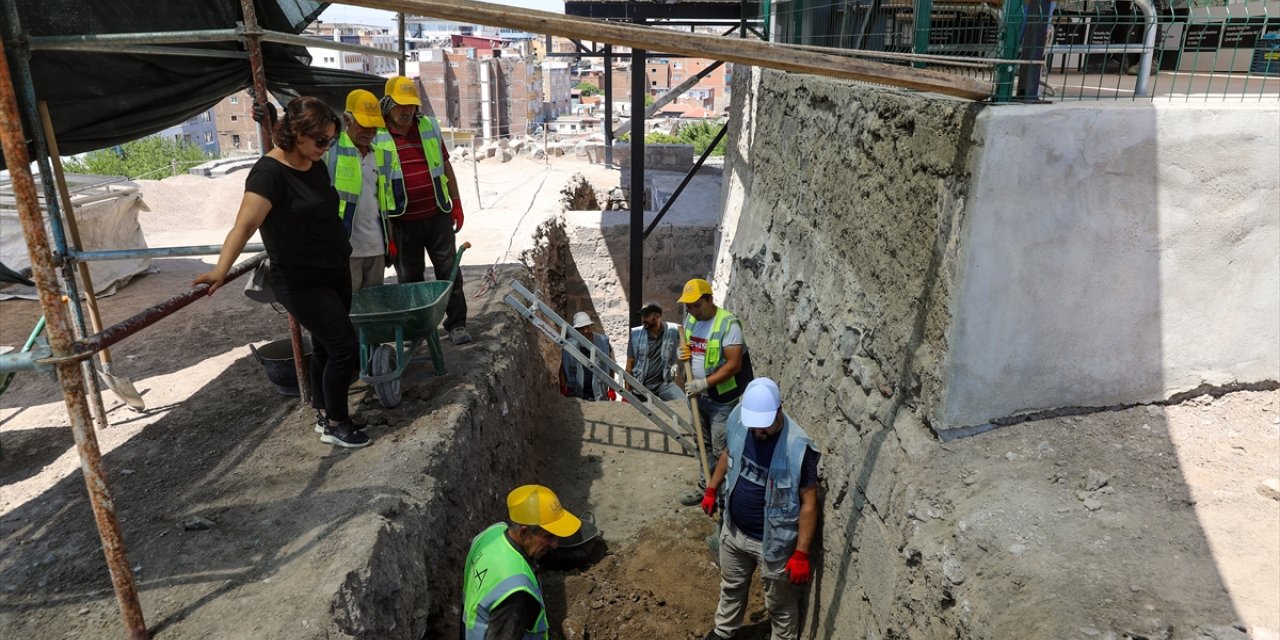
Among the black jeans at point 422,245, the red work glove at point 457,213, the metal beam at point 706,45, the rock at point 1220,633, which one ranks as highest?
the metal beam at point 706,45

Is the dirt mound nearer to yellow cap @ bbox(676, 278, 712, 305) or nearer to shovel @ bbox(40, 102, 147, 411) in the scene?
yellow cap @ bbox(676, 278, 712, 305)

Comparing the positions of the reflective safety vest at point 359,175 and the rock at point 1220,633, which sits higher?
the reflective safety vest at point 359,175

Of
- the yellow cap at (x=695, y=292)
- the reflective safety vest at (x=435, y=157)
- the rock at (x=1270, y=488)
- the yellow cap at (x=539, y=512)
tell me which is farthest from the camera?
the yellow cap at (x=695, y=292)

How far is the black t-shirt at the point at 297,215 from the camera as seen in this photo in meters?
3.57

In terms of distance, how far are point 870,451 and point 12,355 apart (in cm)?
335

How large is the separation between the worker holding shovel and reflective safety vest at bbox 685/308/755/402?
2.91ft

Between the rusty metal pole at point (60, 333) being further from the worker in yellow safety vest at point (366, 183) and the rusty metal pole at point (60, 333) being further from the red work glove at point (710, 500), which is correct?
the red work glove at point (710, 500)

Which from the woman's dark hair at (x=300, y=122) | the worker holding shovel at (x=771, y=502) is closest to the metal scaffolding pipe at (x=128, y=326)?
the woman's dark hair at (x=300, y=122)

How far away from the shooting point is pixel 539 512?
3369 mm

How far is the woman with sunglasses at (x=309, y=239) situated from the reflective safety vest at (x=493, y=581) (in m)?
Result: 1.22

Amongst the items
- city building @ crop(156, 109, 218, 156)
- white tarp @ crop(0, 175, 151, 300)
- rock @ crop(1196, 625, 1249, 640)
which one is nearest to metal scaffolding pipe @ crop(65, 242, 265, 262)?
rock @ crop(1196, 625, 1249, 640)

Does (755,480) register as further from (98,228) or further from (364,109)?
(98,228)

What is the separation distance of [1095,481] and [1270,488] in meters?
0.59

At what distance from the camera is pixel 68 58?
433 centimetres
